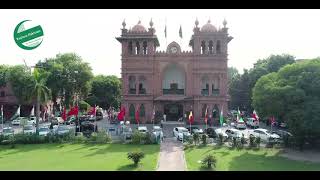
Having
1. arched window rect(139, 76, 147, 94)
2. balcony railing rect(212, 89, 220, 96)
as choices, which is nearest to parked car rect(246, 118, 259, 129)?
balcony railing rect(212, 89, 220, 96)

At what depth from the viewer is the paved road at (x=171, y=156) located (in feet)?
78.7

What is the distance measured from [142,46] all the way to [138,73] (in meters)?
3.91

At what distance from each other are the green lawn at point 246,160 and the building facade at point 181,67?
2056 centimetres

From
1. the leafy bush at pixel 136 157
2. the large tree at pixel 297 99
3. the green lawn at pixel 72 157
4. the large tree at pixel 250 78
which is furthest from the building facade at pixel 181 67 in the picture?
the leafy bush at pixel 136 157

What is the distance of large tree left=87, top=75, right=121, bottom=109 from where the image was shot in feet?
233

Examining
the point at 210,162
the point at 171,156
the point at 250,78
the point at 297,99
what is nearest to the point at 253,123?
the point at 250,78

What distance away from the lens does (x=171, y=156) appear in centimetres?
2823

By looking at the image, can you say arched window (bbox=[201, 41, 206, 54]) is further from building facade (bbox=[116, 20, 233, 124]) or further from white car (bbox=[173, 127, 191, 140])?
white car (bbox=[173, 127, 191, 140])

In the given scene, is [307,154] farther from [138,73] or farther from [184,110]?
[138,73]

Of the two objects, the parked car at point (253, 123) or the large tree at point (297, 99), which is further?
the parked car at point (253, 123)

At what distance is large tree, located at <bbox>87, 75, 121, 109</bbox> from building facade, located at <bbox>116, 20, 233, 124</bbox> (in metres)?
18.3

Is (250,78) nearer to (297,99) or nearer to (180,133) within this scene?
(180,133)

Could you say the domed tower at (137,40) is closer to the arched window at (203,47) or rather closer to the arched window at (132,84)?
the arched window at (132,84)

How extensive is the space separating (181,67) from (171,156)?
1065 inches
